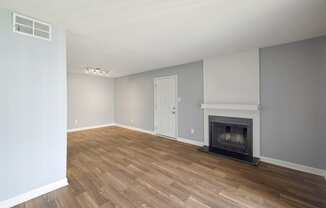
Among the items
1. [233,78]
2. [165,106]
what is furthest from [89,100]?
[233,78]

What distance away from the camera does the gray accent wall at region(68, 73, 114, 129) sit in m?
6.04

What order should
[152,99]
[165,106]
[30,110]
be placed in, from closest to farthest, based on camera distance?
1. [30,110]
2. [165,106]
3. [152,99]

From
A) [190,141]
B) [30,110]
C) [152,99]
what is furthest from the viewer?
[152,99]

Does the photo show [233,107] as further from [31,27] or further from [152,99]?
[31,27]

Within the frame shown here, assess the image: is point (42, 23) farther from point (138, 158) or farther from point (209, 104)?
point (209, 104)

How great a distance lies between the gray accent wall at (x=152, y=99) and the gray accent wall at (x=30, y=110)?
3.14 meters

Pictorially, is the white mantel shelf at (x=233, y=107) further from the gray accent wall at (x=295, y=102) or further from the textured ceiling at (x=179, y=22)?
the textured ceiling at (x=179, y=22)

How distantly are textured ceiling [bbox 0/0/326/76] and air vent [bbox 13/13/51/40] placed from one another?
0.11 m

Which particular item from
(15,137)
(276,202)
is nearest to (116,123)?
(15,137)

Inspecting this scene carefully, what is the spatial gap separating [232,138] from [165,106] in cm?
231

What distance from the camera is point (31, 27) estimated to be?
77.5 inches

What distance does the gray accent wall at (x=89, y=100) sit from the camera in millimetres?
6043

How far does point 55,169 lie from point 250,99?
382 cm

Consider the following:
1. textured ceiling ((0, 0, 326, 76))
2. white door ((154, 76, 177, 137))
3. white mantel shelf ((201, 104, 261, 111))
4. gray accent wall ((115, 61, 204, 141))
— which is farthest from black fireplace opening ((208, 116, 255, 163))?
textured ceiling ((0, 0, 326, 76))
